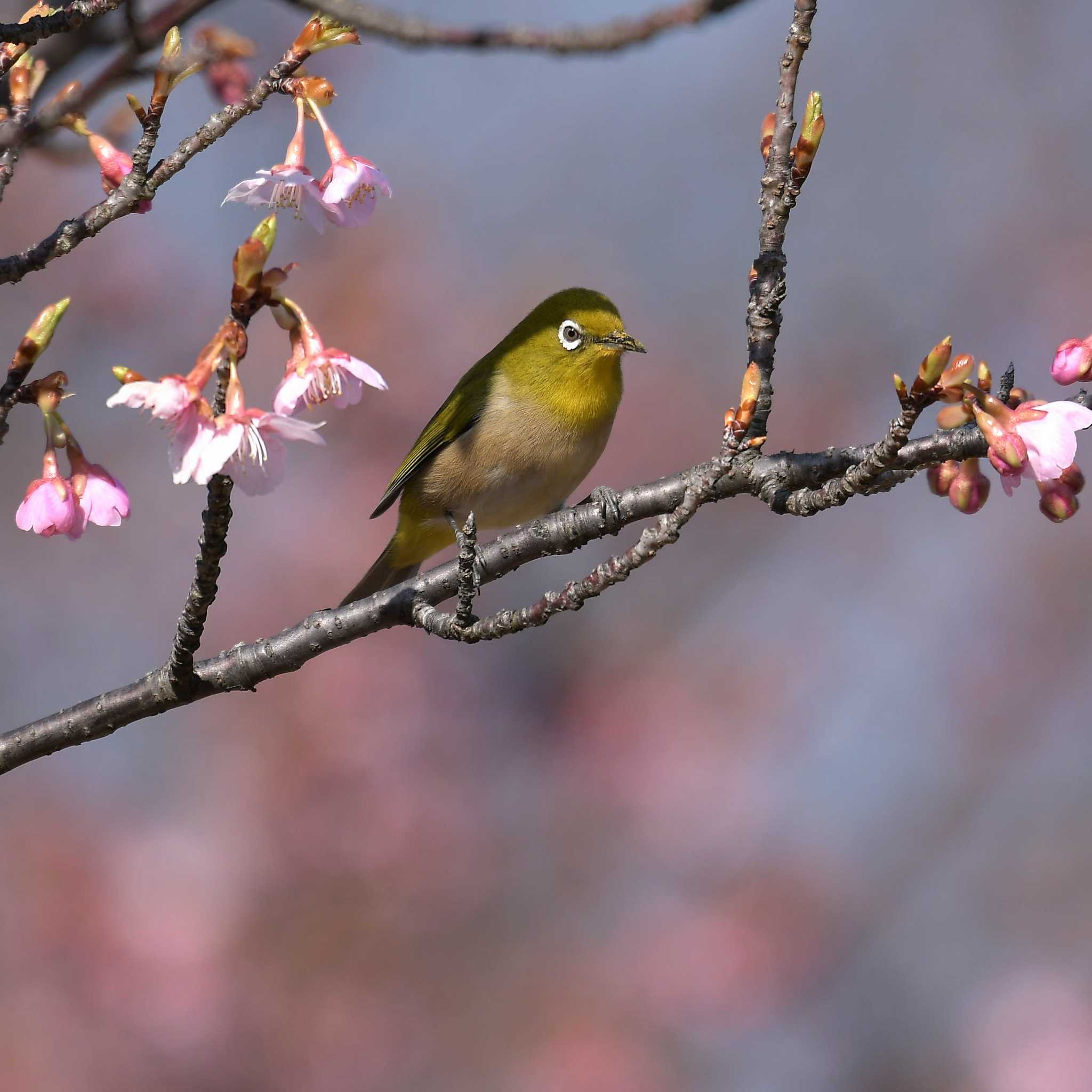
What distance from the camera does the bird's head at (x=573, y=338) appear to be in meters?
6.62

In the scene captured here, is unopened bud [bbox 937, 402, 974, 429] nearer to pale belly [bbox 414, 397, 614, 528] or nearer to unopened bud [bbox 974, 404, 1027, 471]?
unopened bud [bbox 974, 404, 1027, 471]

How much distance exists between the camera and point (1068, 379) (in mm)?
3205

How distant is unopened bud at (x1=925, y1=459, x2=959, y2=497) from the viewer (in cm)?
355

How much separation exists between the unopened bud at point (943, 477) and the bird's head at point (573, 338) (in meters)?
3.02

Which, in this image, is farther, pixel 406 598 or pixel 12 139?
pixel 406 598

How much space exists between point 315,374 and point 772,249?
135 centimetres

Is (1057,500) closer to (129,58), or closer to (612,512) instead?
(612,512)

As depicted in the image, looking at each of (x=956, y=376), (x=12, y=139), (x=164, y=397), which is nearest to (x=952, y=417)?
(x=956, y=376)

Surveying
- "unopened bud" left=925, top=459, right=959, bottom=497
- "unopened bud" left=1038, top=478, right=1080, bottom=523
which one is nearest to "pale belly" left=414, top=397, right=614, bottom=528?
"unopened bud" left=925, top=459, right=959, bottom=497

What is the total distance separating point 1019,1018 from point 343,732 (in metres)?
5.25

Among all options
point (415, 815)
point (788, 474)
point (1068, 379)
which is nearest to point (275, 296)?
point (788, 474)

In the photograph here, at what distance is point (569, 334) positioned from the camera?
6.76 meters

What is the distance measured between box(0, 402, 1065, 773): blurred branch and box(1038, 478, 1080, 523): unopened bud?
8.4 inches

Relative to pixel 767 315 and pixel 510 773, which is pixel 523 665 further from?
pixel 767 315
